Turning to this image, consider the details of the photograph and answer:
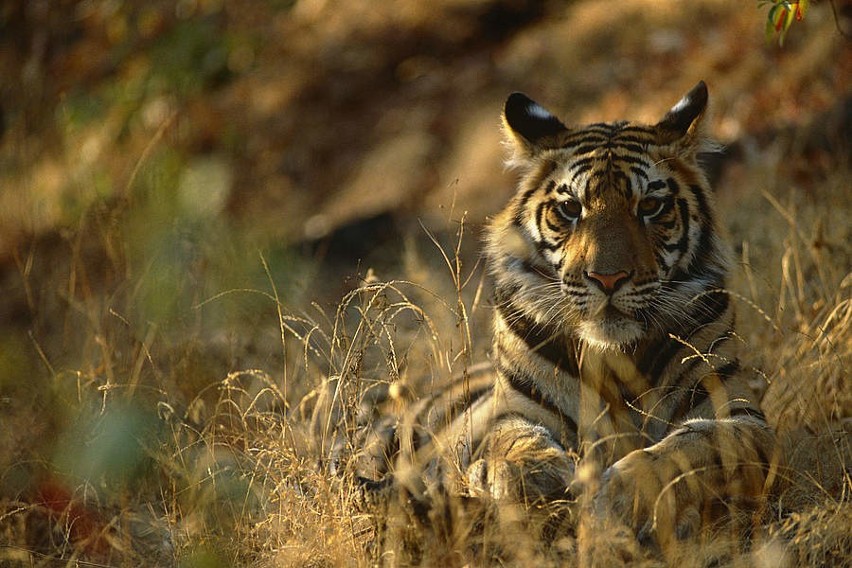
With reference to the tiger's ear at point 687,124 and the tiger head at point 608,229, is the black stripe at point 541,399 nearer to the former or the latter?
the tiger head at point 608,229

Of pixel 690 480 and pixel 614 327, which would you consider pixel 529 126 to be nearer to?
pixel 614 327

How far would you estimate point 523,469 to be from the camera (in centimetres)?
355

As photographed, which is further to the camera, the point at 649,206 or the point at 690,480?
the point at 649,206

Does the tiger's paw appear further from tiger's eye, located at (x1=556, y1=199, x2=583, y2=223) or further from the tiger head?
tiger's eye, located at (x1=556, y1=199, x2=583, y2=223)

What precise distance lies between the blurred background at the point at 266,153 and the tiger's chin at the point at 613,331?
23.8 inches

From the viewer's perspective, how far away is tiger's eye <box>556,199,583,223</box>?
4.14 m

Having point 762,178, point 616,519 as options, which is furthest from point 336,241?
point 616,519

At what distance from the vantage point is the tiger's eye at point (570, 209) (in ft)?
13.6

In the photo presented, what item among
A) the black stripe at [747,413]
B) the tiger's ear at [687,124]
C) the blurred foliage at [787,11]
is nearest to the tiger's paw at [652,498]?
the black stripe at [747,413]

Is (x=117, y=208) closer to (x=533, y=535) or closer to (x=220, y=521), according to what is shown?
(x=220, y=521)

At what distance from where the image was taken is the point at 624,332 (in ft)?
12.9

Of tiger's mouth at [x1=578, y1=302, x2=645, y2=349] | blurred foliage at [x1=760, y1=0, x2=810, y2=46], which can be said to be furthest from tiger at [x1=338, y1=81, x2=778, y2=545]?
blurred foliage at [x1=760, y1=0, x2=810, y2=46]

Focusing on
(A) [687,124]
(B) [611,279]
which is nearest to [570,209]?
(B) [611,279]

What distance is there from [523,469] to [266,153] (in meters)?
10.3
